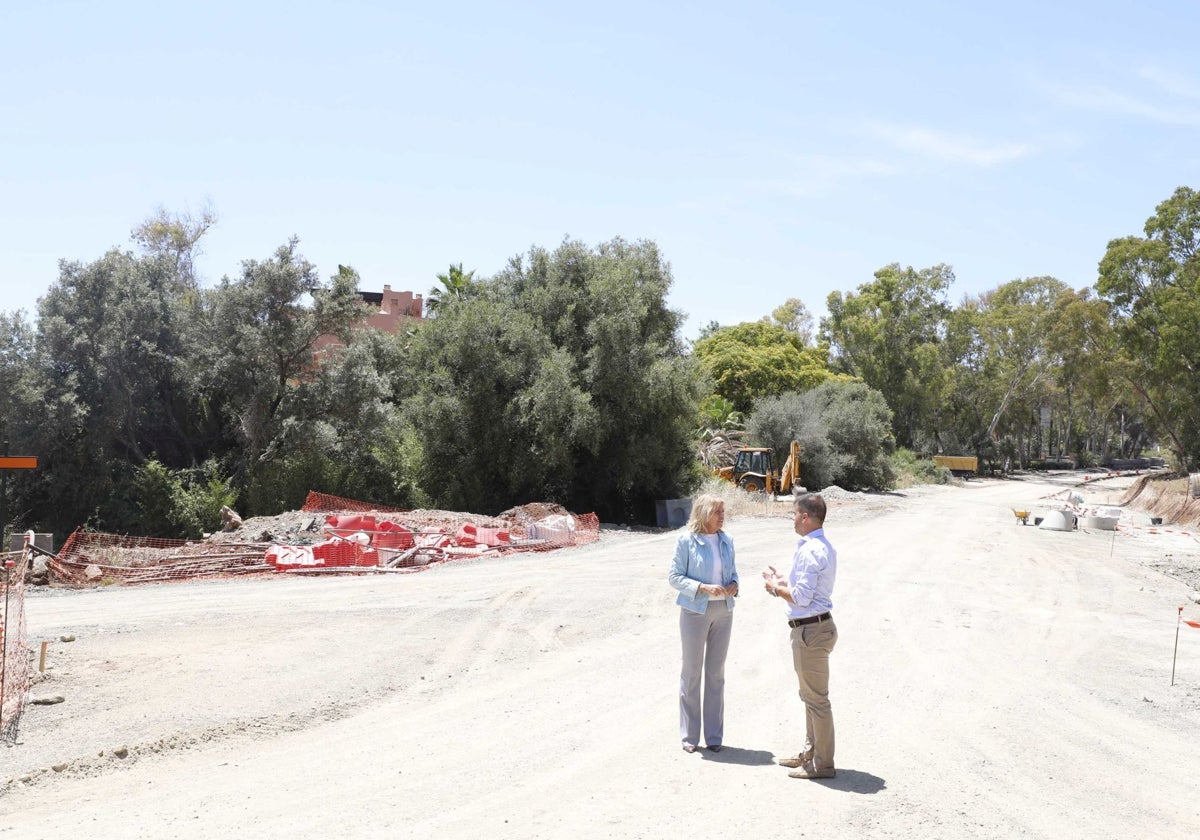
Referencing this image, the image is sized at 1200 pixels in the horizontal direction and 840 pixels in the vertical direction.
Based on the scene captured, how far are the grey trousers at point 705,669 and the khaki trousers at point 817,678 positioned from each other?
63 cm

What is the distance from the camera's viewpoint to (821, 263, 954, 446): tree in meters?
67.4

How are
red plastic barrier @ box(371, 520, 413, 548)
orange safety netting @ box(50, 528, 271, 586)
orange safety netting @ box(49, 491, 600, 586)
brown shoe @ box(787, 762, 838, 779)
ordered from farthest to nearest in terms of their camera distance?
red plastic barrier @ box(371, 520, 413, 548) → orange safety netting @ box(49, 491, 600, 586) → orange safety netting @ box(50, 528, 271, 586) → brown shoe @ box(787, 762, 838, 779)

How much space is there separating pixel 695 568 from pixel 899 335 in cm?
6582

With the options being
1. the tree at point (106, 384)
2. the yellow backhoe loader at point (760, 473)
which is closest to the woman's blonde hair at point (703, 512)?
the tree at point (106, 384)

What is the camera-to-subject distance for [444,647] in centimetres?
1130

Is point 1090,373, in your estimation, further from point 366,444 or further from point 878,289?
point 366,444

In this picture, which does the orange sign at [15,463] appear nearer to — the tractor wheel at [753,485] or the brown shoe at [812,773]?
the brown shoe at [812,773]

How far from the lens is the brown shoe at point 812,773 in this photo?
6.32 metres

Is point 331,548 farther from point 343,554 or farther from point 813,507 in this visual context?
point 813,507

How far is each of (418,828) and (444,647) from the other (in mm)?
5830

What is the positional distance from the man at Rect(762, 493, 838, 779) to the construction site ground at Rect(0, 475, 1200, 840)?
0.40m

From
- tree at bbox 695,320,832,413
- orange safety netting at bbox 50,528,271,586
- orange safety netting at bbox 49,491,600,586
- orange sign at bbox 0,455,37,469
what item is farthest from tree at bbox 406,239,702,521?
tree at bbox 695,320,832,413

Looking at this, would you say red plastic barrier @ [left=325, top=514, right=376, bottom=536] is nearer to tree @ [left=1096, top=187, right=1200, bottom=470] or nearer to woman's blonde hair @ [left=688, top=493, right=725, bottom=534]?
woman's blonde hair @ [left=688, top=493, right=725, bottom=534]

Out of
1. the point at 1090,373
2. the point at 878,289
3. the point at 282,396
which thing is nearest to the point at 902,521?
the point at 282,396
